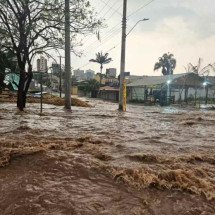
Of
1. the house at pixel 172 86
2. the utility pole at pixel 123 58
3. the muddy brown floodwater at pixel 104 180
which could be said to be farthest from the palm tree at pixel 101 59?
the muddy brown floodwater at pixel 104 180

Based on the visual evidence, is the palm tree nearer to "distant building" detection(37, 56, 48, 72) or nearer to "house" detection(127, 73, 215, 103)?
"house" detection(127, 73, 215, 103)

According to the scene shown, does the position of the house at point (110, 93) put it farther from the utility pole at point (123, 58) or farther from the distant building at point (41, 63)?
the distant building at point (41, 63)

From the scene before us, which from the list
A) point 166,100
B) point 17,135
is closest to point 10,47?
point 17,135

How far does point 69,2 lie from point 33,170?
1511 centimetres

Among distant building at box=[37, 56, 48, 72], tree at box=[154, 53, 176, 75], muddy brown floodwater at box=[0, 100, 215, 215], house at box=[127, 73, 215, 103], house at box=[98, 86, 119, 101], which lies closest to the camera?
muddy brown floodwater at box=[0, 100, 215, 215]

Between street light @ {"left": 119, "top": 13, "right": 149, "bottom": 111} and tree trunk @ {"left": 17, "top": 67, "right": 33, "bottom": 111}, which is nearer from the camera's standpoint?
tree trunk @ {"left": 17, "top": 67, "right": 33, "bottom": 111}

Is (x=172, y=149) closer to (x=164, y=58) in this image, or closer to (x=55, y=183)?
(x=55, y=183)

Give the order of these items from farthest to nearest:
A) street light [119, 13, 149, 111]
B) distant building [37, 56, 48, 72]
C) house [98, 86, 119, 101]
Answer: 1. house [98, 86, 119, 101]
2. street light [119, 13, 149, 111]
3. distant building [37, 56, 48, 72]

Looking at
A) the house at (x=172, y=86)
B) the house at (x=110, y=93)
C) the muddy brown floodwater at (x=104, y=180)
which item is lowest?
the house at (x=110, y=93)

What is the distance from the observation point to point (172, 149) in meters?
8.35

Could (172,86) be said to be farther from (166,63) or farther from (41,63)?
(166,63)

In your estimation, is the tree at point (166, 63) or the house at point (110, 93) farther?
the tree at point (166, 63)

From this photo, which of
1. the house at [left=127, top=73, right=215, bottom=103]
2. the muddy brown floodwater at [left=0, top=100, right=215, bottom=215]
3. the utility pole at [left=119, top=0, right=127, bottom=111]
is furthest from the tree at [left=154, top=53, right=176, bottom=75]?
the muddy brown floodwater at [left=0, top=100, right=215, bottom=215]

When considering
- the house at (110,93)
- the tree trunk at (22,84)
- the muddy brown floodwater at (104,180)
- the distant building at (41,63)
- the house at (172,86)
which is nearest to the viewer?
the muddy brown floodwater at (104,180)
